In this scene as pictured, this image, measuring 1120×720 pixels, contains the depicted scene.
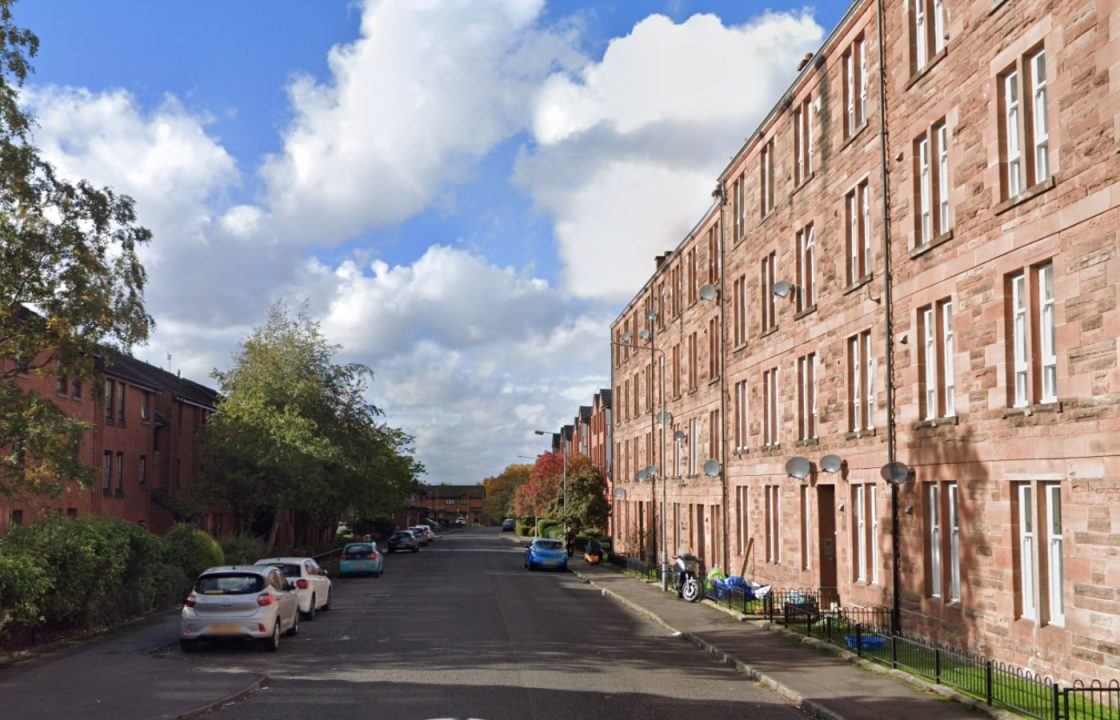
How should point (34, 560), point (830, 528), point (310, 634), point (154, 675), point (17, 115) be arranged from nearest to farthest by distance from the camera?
point (154, 675) → point (34, 560) → point (17, 115) → point (310, 634) → point (830, 528)

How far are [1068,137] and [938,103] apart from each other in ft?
15.2

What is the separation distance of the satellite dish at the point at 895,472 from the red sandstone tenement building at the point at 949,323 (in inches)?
14.9

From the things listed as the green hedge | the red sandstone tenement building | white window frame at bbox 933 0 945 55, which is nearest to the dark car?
the red sandstone tenement building

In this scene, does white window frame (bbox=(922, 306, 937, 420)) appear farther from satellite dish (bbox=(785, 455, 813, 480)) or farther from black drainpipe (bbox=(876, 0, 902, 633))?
satellite dish (bbox=(785, 455, 813, 480))

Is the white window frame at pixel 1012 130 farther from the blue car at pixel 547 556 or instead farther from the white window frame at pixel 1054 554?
the blue car at pixel 547 556

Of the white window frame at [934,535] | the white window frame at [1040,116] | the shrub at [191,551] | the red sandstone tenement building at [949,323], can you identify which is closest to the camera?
the red sandstone tenement building at [949,323]

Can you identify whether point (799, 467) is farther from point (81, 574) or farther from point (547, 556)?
point (547, 556)

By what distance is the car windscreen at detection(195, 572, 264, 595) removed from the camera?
61.6ft

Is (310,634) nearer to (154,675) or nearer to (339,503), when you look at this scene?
(154,675)

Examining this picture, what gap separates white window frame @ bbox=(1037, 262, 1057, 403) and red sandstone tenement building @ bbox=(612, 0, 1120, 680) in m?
0.06

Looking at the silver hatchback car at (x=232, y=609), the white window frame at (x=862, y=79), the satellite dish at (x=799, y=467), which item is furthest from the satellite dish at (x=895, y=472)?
the silver hatchback car at (x=232, y=609)

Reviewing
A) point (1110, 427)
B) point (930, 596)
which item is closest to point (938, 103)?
point (1110, 427)

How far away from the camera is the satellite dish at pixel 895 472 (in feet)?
62.7

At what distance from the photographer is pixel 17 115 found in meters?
20.2
